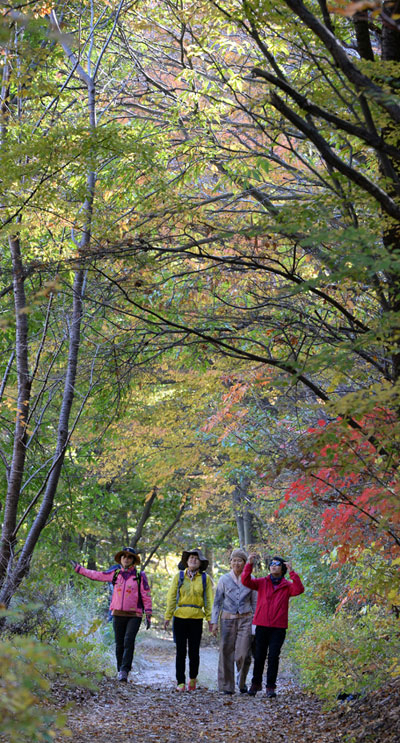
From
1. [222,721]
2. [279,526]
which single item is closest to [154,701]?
[222,721]

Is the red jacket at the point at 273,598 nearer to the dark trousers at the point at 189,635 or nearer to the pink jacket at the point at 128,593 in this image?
the dark trousers at the point at 189,635

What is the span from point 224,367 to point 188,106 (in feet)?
12.2

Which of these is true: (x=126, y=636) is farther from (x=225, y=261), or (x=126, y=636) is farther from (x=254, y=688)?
(x=225, y=261)

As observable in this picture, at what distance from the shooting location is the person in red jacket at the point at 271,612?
8.70 metres

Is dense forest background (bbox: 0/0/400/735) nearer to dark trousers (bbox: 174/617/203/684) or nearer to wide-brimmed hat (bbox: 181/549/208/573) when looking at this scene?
dark trousers (bbox: 174/617/203/684)

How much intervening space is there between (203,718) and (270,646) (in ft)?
4.85

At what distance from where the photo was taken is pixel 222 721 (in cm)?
745

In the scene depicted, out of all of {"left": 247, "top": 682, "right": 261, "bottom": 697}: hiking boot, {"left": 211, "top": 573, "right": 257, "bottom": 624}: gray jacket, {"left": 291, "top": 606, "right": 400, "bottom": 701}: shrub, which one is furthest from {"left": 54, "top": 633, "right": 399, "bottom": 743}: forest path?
{"left": 211, "top": 573, "right": 257, "bottom": 624}: gray jacket

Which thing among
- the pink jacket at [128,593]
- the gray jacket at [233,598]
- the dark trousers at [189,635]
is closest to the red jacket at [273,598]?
the gray jacket at [233,598]

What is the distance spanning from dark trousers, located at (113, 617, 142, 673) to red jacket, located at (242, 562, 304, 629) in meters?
1.50

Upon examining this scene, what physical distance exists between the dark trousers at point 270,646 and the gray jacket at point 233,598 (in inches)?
23.4

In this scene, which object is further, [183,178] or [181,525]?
→ [181,525]

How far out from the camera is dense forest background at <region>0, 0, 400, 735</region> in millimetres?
4688

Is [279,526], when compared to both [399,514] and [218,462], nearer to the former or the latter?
[218,462]
